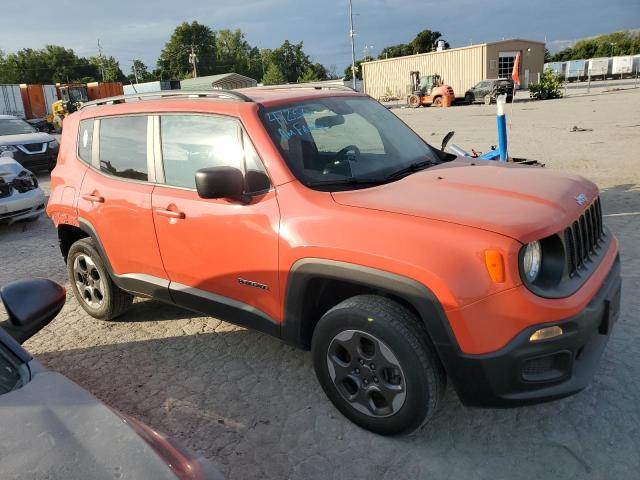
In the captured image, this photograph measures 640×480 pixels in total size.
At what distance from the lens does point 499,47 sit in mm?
49062

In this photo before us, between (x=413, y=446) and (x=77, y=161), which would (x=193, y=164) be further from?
(x=413, y=446)

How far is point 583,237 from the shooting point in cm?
279

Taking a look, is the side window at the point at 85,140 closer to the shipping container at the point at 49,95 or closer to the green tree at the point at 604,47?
the shipping container at the point at 49,95

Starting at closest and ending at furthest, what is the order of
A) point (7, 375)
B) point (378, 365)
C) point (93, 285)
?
point (7, 375) → point (378, 365) → point (93, 285)

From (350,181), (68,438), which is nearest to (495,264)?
(350,181)

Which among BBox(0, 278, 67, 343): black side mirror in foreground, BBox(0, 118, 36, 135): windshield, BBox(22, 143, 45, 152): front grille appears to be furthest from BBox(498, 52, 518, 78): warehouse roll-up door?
BBox(0, 278, 67, 343): black side mirror in foreground

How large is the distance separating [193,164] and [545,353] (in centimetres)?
234

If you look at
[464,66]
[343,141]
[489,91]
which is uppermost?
[464,66]

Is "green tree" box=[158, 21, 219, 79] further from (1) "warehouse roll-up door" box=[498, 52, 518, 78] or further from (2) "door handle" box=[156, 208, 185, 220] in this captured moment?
(2) "door handle" box=[156, 208, 185, 220]

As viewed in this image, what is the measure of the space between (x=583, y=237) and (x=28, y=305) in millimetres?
2721

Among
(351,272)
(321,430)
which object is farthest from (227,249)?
(321,430)

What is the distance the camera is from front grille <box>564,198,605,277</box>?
2597 millimetres

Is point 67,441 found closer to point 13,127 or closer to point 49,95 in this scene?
point 13,127

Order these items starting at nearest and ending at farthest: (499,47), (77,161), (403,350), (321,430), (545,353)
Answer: (545,353) → (403,350) → (321,430) → (77,161) → (499,47)
